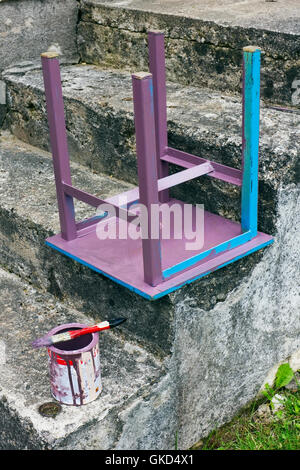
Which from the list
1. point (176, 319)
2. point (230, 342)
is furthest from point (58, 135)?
point (230, 342)

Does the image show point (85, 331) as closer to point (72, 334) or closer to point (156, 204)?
point (72, 334)

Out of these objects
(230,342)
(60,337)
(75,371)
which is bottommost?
(230,342)

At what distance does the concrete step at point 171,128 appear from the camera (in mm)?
2619

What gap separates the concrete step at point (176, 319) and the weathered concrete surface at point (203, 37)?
2.27 ft

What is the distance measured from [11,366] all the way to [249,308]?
3.17 ft

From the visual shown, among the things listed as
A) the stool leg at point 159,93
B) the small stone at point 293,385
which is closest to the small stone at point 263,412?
the small stone at point 293,385

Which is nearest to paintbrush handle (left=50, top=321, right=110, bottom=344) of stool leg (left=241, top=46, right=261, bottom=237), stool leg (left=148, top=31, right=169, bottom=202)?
stool leg (left=241, top=46, right=261, bottom=237)

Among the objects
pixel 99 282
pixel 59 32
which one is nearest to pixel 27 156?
pixel 59 32

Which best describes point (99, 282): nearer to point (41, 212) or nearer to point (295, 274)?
point (41, 212)

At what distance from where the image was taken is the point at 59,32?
3.89 m

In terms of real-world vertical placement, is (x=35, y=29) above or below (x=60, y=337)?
above

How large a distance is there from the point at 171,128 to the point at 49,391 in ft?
3.92

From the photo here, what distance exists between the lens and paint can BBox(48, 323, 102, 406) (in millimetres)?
2271

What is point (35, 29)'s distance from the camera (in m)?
3.81
